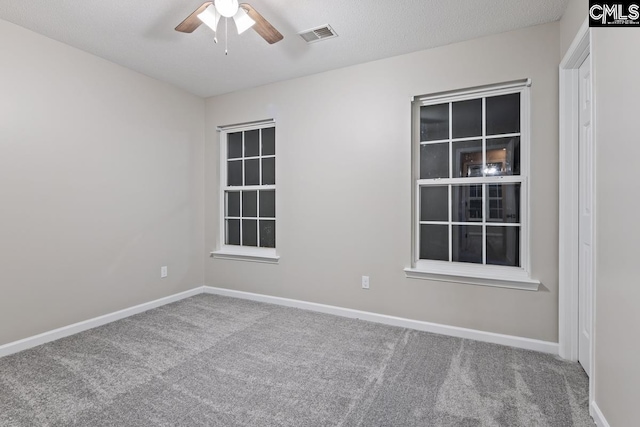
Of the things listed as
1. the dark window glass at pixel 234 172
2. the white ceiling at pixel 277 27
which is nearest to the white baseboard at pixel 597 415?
the white ceiling at pixel 277 27

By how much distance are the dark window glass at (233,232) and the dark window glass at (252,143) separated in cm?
91

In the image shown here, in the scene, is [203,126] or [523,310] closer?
[523,310]

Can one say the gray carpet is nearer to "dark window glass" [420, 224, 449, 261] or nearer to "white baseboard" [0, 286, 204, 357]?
"white baseboard" [0, 286, 204, 357]

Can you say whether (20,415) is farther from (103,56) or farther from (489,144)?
(489,144)

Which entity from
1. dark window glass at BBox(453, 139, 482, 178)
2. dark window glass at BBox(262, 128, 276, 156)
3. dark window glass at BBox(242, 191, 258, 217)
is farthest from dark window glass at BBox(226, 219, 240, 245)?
dark window glass at BBox(453, 139, 482, 178)

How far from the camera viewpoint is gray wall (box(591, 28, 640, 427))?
4.45 ft

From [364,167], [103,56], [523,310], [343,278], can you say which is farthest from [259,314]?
[103,56]

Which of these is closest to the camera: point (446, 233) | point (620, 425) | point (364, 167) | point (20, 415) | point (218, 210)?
point (620, 425)

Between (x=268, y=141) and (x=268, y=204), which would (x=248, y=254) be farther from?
(x=268, y=141)

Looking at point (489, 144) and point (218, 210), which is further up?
point (489, 144)

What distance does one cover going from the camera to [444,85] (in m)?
2.90

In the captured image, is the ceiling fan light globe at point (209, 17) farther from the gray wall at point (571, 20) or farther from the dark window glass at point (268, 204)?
the gray wall at point (571, 20)

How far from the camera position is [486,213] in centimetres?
286

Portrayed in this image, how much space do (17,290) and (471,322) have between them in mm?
3822
